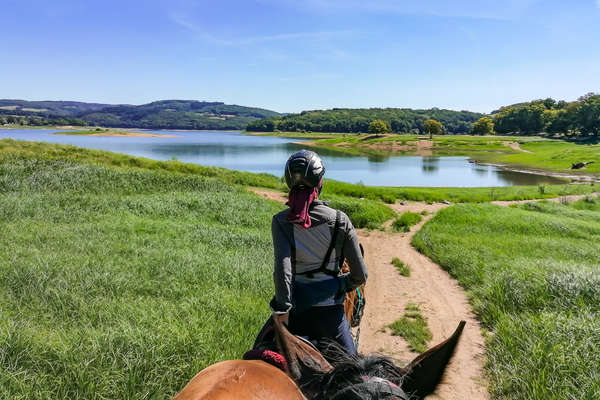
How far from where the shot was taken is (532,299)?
6023 millimetres

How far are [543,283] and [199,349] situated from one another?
5998 mm

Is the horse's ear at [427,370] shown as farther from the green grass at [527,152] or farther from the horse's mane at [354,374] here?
the green grass at [527,152]

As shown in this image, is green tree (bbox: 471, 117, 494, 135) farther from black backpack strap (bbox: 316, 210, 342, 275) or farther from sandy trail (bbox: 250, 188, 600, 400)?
black backpack strap (bbox: 316, 210, 342, 275)

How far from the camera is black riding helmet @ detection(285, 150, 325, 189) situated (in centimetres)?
254

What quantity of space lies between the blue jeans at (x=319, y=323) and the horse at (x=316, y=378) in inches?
31.2

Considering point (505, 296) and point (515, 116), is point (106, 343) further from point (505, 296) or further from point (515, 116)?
point (515, 116)

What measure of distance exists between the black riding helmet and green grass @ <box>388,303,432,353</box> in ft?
13.1

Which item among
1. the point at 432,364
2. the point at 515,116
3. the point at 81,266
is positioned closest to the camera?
the point at 432,364

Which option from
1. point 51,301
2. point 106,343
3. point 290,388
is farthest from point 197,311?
point 290,388

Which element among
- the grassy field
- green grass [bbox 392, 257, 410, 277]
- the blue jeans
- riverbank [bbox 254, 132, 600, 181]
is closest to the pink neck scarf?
the blue jeans

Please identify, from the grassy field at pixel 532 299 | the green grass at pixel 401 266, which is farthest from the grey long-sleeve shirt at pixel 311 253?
the green grass at pixel 401 266

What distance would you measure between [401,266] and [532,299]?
3523 millimetres

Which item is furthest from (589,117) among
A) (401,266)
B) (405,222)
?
(401,266)

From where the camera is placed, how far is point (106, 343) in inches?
144
